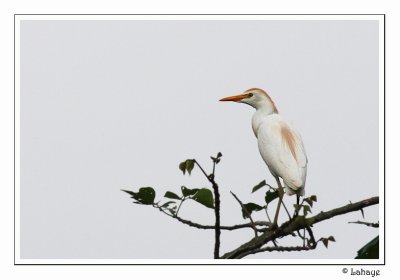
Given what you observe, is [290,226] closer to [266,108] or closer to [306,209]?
[306,209]

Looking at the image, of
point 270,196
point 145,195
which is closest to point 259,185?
point 270,196

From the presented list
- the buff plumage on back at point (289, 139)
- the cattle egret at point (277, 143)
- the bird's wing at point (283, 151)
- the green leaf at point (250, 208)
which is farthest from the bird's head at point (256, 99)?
the green leaf at point (250, 208)

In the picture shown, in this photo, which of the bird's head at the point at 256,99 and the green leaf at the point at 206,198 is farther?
the bird's head at the point at 256,99

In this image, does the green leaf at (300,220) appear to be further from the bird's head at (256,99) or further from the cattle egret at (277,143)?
the bird's head at (256,99)

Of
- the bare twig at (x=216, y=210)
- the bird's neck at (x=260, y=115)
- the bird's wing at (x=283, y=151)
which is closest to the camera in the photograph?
the bare twig at (x=216, y=210)

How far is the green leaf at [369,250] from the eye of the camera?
216 cm

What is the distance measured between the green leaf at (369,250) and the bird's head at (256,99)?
4.65 feet

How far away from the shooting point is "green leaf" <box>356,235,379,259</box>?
2158 mm
